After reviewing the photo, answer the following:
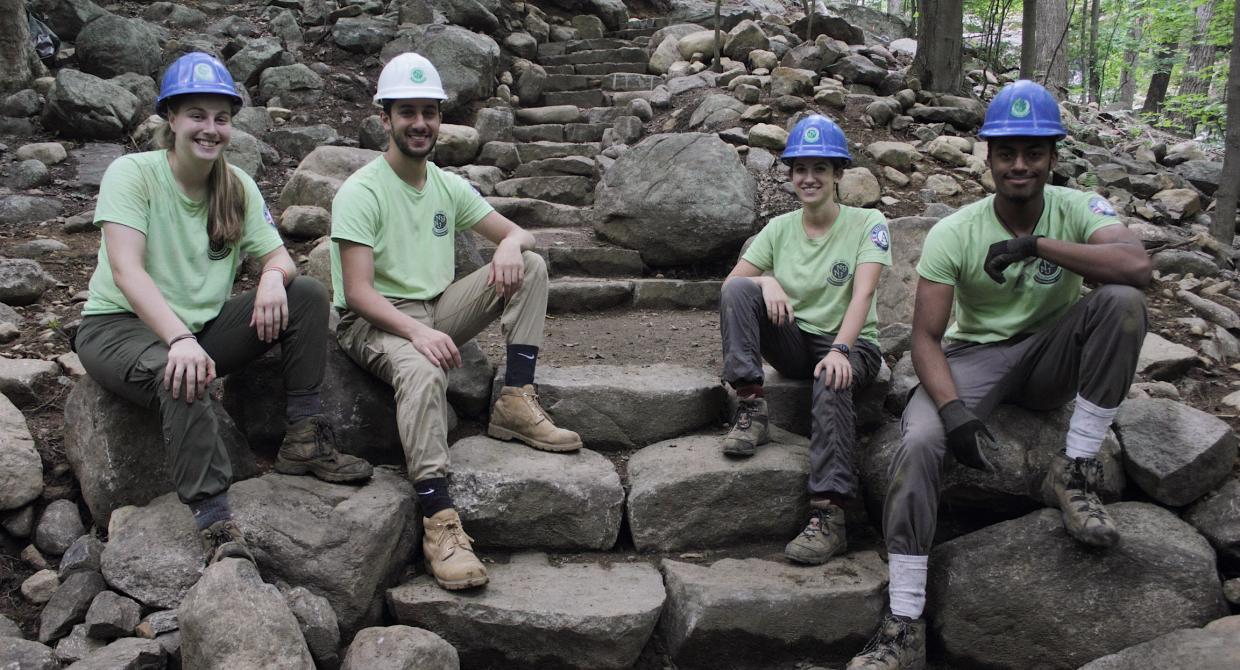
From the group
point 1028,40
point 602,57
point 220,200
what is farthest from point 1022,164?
point 602,57

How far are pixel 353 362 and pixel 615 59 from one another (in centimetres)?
796

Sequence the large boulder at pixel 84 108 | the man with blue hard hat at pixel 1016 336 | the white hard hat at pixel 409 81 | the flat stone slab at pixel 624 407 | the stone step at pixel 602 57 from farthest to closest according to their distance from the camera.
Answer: the stone step at pixel 602 57, the large boulder at pixel 84 108, the flat stone slab at pixel 624 407, the white hard hat at pixel 409 81, the man with blue hard hat at pixel 1016 336

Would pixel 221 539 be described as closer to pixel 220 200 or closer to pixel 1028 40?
pixel 220 200

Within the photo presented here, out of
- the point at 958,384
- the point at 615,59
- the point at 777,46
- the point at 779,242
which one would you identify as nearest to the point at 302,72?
the point at 615,59

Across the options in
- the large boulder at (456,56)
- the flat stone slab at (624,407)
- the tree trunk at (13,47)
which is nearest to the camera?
the flat stone slab at (624,407)

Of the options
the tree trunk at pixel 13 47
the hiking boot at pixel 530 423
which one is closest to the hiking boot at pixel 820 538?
the hiking boot at pixel 530 423

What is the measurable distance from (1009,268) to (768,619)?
1.58 m

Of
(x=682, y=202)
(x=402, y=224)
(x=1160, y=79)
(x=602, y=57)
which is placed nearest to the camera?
(x=402, y=224)

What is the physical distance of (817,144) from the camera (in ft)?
11.6

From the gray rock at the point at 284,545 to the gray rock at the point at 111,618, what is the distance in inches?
2.0

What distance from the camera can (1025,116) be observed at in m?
3.00

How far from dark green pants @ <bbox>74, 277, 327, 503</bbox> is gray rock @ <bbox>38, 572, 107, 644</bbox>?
0.49 metres

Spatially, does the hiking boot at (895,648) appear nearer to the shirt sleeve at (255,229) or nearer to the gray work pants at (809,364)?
the gray work pants at (809,364)

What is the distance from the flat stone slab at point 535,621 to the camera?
3.03 m
